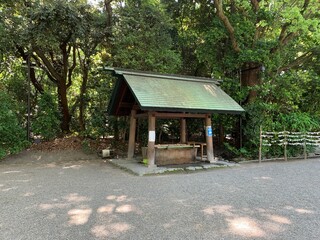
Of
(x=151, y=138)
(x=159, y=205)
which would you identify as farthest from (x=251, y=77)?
(x=159, y=205)

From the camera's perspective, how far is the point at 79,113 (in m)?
15.3

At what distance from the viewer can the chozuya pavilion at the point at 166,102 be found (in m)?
7.91

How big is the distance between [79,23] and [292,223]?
10740 mm

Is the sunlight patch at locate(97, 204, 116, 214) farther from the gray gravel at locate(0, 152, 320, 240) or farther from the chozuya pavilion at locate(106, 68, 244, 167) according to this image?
the chozuya pavilion at locate(106, 68, 244, 167)

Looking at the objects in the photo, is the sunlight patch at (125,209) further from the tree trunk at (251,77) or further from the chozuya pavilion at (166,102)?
the tree trunk at (251,77)

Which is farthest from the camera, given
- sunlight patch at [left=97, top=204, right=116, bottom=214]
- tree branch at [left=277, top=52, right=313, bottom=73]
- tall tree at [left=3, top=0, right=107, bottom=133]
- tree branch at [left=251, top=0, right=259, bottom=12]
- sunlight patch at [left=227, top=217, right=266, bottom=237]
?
tree branch at [left=277, top=52, right=313, bottom=73]

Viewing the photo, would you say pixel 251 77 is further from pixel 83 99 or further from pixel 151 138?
pixel 83 99

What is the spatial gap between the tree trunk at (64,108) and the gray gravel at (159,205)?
21.6ft

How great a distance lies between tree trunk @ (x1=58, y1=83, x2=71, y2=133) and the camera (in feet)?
45.4

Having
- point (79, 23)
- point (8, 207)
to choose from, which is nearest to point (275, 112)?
point (79, 23)

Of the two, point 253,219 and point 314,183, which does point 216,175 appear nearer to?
point 314,183

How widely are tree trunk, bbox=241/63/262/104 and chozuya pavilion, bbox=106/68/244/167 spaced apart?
203cm

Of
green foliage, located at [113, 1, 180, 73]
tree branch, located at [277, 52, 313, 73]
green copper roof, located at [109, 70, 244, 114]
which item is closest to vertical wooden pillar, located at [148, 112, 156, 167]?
green copper roof, located at [109, 70, 244, 114]

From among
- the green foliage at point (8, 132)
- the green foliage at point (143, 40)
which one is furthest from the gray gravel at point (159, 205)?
the green foliage at point (143, 40)
